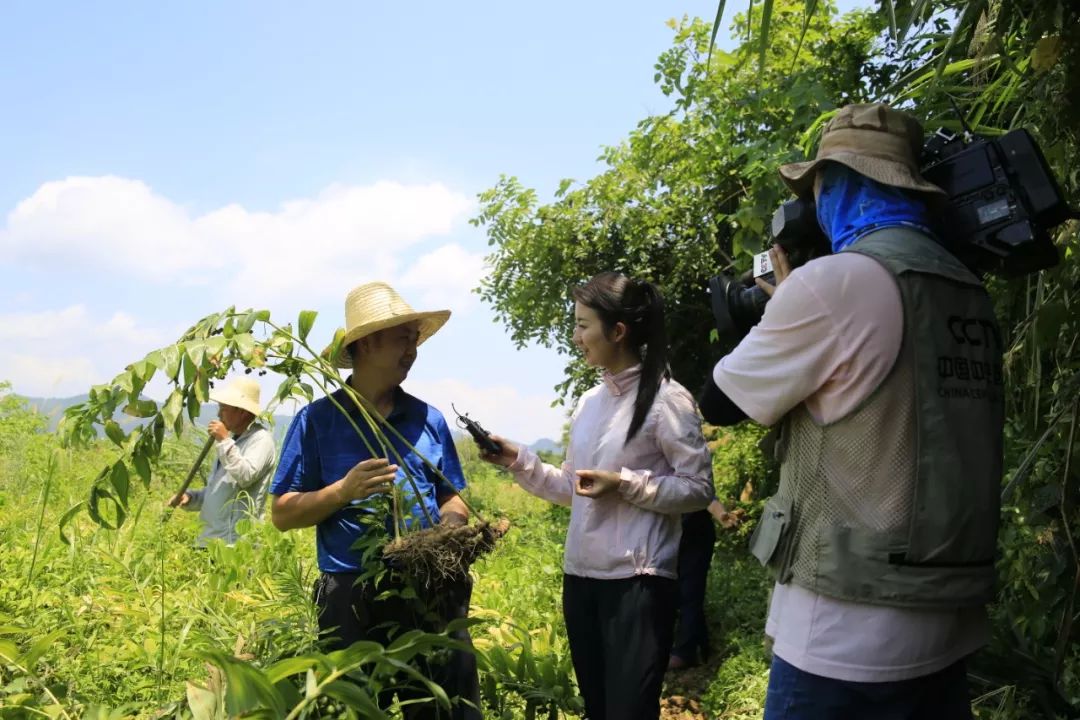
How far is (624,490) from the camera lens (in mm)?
2842

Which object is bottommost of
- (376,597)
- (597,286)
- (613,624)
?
(613,624)

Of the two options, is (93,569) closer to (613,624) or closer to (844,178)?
(613,624)

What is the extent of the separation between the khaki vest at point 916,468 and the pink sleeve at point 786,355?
0.09m

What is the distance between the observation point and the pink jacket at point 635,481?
9.34ft

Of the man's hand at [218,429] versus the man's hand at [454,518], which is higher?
the man's hand at [218,429]

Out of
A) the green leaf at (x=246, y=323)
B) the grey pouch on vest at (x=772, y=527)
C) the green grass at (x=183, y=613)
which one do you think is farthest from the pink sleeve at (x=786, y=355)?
the green leaf at (x=246, y=323)

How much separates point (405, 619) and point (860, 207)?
1.57m

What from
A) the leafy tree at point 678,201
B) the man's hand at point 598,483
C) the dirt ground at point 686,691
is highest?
the leafy tree at point 678,201

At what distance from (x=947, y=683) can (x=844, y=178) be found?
1.07 m

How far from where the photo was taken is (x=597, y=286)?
10.2 ft

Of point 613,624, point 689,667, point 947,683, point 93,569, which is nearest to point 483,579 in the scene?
point 689,667

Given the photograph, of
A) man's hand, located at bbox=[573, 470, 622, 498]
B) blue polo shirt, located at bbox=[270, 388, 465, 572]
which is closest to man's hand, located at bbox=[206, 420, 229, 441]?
blue polo shirt, located at bbox=[270, 388, 465, 572]

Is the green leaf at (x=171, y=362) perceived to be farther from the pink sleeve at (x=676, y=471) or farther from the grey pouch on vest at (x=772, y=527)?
the pink sleeve at (x=676, y=471)

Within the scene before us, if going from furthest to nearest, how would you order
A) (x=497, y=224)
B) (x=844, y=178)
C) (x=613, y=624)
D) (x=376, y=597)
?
(x=497, y=224), (x=613, y=624), (x=376, y=597), (x=844, y=178)
